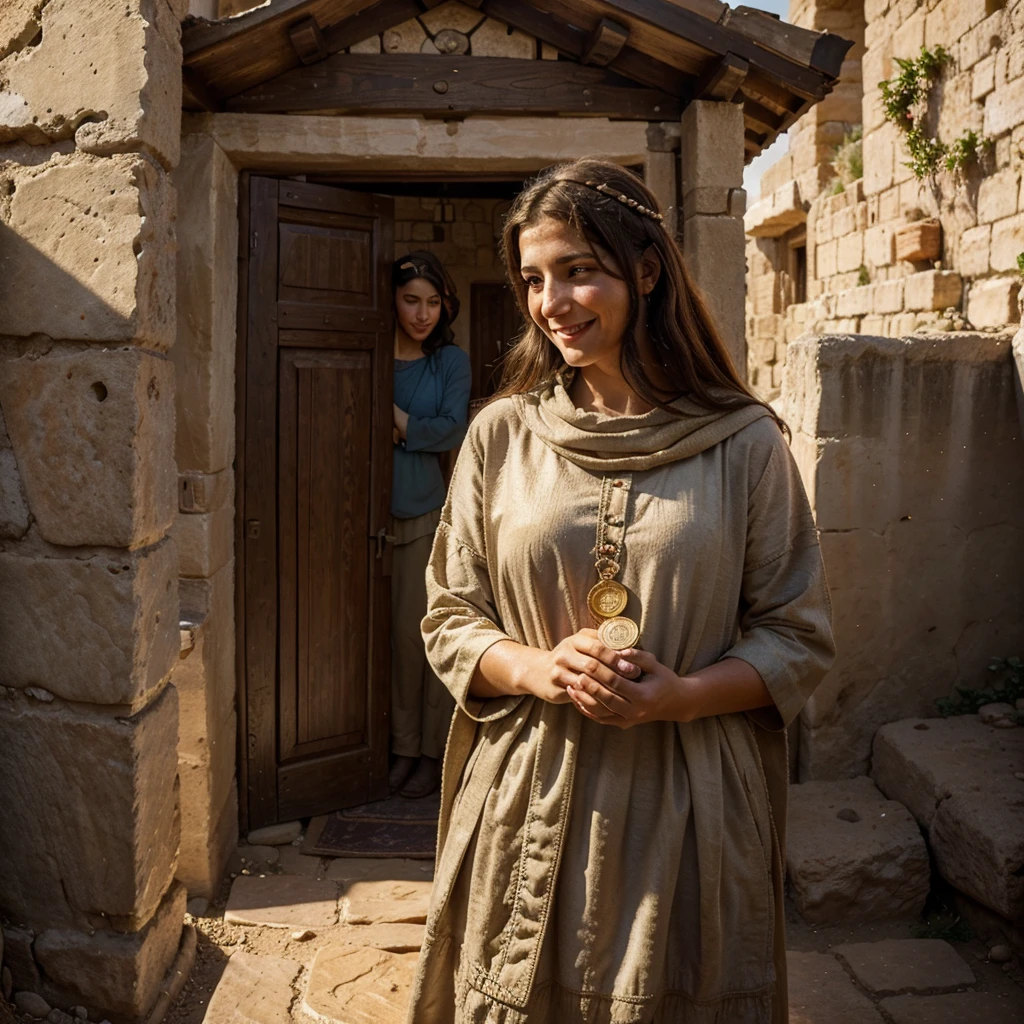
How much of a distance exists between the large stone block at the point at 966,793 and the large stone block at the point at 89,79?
350cm

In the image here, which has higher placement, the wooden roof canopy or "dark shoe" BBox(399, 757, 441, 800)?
the wooden roof canopy

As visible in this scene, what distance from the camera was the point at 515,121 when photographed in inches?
169

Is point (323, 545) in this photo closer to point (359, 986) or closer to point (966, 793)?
point (359, 986)

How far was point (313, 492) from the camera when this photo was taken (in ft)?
15.3

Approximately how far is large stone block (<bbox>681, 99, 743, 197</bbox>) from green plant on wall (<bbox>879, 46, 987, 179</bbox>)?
3456mm

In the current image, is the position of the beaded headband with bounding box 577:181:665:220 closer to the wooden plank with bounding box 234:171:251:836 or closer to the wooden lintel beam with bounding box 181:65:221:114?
the wooden lintel beam with bounding box 181:65:221:114

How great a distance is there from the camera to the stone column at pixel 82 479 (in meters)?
2.76

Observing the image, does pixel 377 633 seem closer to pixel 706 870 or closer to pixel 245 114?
pixel 245 114

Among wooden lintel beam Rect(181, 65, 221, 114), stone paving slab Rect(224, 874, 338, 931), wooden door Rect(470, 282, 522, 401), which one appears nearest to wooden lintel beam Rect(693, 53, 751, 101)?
wooden lintel beam Rect(181, 65, 221, 114)

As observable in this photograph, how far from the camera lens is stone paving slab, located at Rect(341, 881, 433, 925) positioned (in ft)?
13.3

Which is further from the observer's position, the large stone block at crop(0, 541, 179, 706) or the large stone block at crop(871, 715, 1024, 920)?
the large stone block at crop(871, 715, 1024, 920)

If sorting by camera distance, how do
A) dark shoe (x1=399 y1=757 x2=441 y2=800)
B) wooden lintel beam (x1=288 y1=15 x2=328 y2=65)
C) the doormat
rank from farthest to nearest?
dark shoe (x1=399 y1=757 x2=441 y2=800) < the doormat < wooden lintel beam (x1=288 y1=15 x2=328 y2=65)

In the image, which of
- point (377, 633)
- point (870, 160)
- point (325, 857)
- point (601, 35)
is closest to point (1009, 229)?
point (870, 160)

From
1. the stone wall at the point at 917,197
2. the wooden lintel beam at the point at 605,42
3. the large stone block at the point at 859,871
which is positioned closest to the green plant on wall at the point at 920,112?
the stone wall at the point at 917,197
